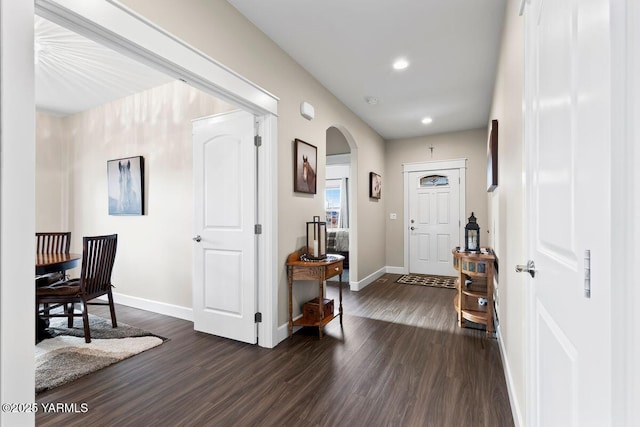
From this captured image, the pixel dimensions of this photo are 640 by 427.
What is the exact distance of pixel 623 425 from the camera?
0.49 metres

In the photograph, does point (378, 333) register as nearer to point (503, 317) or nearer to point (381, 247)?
point (503, 317)

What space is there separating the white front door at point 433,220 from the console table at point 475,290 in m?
2.23

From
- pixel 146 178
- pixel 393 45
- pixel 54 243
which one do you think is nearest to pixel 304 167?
pixel 393 45

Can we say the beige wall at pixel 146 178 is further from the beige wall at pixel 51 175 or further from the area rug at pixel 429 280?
the area rug at pixel 429 280

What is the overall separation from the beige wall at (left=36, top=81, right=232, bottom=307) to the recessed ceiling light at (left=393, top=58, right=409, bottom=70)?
1.78 meters

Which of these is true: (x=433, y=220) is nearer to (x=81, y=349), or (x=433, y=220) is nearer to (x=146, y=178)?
(x=146, y=178)

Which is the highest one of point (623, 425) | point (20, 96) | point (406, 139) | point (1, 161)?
point (406, 139)

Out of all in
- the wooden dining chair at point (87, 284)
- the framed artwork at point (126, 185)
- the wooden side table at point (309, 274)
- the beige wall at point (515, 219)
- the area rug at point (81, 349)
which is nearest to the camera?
the beige wall at point (515, 219)

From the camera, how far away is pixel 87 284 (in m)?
2.79

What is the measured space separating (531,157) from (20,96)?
195cm

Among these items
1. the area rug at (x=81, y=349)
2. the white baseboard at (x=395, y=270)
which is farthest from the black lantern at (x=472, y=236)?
the area rug at (x=81, y=349)

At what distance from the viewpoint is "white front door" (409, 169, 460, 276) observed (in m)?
5.52

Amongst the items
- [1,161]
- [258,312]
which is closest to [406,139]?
[258,312]

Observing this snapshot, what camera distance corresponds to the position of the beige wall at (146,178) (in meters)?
3.46
